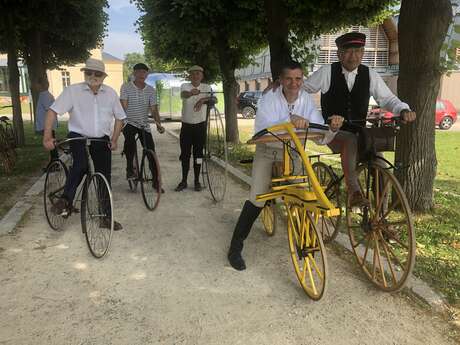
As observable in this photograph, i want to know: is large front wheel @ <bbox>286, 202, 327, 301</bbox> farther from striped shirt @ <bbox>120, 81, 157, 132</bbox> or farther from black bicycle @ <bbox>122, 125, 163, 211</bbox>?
striped shirt @ <bbox>120, 81, 157, 132</bbox>

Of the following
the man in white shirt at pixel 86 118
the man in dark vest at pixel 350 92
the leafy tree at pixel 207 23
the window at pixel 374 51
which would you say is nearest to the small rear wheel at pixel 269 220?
the man in dark vest at pixel 350 92

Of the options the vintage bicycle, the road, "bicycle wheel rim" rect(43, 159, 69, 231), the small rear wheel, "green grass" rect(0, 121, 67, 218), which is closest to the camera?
the road

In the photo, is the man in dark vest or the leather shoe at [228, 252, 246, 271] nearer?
the man in dark vest

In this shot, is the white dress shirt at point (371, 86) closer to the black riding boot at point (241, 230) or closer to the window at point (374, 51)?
the black riding boot at point (241, 230)

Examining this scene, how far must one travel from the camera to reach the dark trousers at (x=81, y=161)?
4.36 metres

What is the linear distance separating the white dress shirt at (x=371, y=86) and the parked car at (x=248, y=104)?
76.4 feet

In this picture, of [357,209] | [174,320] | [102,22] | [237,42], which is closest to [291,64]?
[357,209]

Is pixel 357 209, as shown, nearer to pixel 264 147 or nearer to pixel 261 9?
pixel 264 147

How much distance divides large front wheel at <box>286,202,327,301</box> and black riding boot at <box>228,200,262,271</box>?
426 millimetres

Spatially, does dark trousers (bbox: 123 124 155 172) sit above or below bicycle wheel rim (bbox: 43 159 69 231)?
above

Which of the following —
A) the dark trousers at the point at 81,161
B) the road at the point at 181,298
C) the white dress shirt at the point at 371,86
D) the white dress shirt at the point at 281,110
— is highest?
the white dress shirt at the point at 371,86

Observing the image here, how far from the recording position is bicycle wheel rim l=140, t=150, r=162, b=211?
5.77m

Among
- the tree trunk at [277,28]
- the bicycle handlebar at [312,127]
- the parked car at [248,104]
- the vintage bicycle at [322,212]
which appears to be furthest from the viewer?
the parked car at [248,104]

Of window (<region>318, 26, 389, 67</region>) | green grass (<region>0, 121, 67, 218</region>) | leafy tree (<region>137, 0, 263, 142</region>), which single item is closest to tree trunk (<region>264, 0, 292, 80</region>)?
leafy tree (<region>137, 0, 263, 142</region>)
